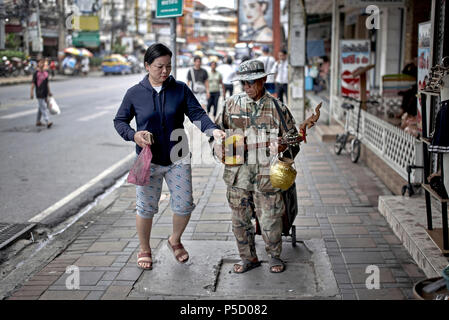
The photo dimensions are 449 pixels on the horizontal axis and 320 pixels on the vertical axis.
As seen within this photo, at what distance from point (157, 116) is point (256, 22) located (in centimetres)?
1674

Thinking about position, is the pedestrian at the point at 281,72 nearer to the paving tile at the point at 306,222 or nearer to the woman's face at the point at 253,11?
the woman's face at the point at 253,11

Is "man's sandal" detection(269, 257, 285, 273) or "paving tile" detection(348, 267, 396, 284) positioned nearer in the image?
"paving tile" detection(348, 267, 396, 284)

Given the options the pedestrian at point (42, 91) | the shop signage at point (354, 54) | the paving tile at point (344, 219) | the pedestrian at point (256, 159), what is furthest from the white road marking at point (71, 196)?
the shop signage at point (354, 54)

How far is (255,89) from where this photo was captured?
4.70 meters

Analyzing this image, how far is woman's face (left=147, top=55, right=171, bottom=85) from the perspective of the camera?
15.6ft

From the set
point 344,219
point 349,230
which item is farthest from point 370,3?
point 349,230

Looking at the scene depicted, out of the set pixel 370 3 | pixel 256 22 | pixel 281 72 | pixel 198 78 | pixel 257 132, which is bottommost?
pixel 257 132

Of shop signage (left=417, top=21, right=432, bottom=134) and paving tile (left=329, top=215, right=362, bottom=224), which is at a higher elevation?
shop signage (left=417, top=21, right=432, bottom=134)

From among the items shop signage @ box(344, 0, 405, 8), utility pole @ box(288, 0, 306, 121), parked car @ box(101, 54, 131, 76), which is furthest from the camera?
parked car @ box(101, 54, 131, 76)

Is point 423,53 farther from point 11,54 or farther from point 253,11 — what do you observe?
point 11,54

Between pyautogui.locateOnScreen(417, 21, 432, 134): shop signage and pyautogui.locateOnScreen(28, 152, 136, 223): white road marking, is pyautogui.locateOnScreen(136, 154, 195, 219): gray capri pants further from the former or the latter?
pyautogui.locateOnScreen(417, 21, 432, 134): shop signage

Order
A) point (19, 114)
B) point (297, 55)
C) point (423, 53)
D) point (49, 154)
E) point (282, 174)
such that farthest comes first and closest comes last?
point (19, 114) → point (297, 55) → point (49, 154) → point (423, 53) → point (282, 174)

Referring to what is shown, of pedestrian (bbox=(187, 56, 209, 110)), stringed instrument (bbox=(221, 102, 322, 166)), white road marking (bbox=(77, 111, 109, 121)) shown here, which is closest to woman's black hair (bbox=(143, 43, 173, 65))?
stringed instrument (bbox=(221, 102, 322, 166))

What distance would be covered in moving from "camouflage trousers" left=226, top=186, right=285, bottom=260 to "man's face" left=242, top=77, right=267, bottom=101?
0.78 metres
